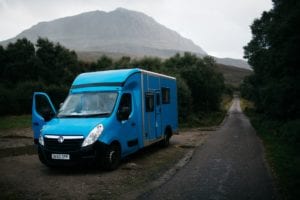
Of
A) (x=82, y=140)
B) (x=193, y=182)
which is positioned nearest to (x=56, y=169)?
(x=82, y=140)

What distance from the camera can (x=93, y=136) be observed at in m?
8.58

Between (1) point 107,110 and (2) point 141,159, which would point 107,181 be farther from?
(2) point 141,159

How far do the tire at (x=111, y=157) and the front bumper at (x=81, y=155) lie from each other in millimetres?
157

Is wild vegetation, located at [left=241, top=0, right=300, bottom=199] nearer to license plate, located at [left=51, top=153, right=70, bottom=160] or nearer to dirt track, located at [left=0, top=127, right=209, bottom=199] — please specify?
dirt track, located at [left=0, top=127, right=209, bottom=199]

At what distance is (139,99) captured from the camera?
431 inches

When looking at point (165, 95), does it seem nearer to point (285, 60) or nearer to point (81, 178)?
point (81, 178)

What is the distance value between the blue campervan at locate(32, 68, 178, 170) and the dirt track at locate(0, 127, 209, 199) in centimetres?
45

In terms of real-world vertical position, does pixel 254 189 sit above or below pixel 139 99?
below

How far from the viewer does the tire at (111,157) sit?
8.88 meters

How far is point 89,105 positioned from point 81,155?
1864mm

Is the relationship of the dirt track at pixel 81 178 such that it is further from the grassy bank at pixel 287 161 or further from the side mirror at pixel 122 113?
the grassy bank at pixel 287 161

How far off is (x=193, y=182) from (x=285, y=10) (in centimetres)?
1423

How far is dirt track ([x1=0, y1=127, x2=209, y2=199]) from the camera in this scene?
7031 millimetres

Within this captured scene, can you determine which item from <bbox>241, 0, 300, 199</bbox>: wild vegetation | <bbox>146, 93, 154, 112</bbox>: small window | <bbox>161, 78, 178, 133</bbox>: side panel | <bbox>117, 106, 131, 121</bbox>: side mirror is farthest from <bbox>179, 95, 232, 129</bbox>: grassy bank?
<bbox>117, 106, 131, 121</bbox>: side mirror
